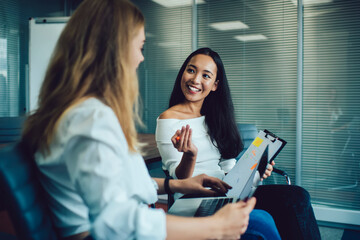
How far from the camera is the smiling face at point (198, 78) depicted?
6.23 ft

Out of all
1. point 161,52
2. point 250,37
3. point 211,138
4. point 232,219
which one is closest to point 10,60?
point 161,52

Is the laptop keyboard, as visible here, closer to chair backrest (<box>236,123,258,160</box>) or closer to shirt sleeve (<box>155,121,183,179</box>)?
shirt sleeve (<box>155,121,183,179</box>)

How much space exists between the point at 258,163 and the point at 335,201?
2.24 m

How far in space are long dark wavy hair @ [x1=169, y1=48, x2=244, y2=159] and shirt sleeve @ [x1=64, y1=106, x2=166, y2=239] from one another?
1.22 m

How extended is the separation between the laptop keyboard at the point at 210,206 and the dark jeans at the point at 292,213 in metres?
0.47

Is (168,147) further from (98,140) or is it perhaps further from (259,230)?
(98,140)

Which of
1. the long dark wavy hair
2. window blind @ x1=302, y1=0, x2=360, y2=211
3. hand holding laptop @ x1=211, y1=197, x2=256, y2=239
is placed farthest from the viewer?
window blind @ x1=302, y1=0, x2=360, y2=211

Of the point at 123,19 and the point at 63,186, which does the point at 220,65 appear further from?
the point at 63,186

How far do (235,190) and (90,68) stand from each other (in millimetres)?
799

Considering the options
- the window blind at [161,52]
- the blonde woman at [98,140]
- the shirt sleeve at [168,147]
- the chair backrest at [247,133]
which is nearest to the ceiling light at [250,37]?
the window blind at [161,52]

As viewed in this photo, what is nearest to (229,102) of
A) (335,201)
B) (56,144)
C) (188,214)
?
(188,214)

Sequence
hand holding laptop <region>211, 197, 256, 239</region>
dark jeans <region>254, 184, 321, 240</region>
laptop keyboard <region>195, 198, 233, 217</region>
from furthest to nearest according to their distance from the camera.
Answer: dark jeans <region>254, 184, 321, 240</region>
laptop keyboard <region>195, 198, 233, 217</region>
hand holding laptop <region>211, 197, 256, 239</region>

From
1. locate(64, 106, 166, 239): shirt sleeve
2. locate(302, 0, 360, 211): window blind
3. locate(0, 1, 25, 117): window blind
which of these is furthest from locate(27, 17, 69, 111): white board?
locate(64, 106, 166, 239): shirt sleeve

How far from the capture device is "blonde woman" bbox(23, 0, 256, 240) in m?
0.67
